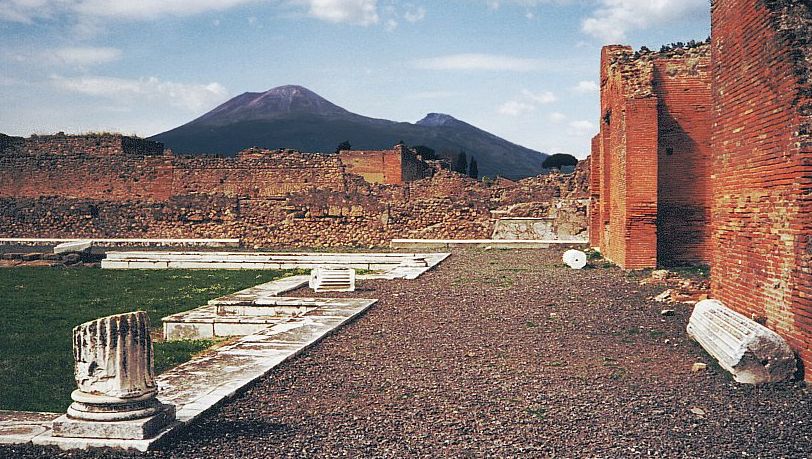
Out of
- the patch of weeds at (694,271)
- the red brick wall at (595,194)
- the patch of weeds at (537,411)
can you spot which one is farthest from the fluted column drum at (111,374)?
the red brick wall at (595,194)

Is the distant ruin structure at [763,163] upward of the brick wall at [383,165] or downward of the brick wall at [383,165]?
downward

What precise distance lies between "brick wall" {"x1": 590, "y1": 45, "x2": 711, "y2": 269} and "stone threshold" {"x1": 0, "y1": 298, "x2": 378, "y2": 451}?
7.59 metres

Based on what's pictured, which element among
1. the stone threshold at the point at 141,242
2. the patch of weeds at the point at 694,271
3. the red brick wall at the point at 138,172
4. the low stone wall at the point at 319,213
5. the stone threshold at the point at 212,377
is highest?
the red brick wall at the point at 138,172

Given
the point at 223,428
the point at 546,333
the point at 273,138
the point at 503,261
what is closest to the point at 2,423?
the point at 223,428

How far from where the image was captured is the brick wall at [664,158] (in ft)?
47.4

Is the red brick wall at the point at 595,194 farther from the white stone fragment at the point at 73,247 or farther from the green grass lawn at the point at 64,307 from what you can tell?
the white stone fragment at the point at 73,247

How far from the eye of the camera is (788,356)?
19.2ft

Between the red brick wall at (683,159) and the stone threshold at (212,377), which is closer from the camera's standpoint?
the stone threshold at (212,377)

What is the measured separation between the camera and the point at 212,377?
18.9 ft

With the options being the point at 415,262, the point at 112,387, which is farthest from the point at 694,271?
the point at 112,387

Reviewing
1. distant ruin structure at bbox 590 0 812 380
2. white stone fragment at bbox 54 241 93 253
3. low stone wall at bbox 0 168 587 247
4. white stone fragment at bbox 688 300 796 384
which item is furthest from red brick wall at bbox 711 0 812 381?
white stone fragment at bbox 54 241 93 253

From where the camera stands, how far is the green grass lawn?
A: 611 centimetres

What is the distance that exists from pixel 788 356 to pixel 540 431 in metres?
2.49

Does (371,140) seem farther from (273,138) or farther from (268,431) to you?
(268,431)
